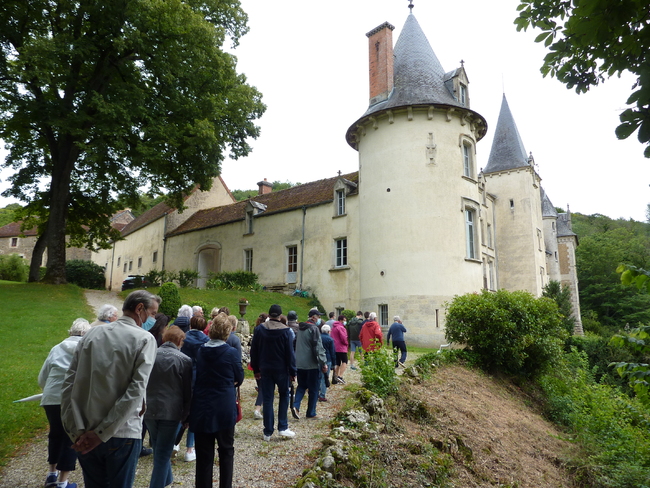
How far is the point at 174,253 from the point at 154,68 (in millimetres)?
16500

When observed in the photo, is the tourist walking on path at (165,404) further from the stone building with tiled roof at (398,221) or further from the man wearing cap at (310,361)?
the stone building with tiled roof at (398,221)

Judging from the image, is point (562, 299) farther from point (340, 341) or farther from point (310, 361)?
point (310, 361)

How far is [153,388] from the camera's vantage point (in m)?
4.38

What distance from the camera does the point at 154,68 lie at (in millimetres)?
17859

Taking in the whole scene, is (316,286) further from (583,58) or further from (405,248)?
(583,58)

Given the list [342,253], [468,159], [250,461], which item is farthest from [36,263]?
[468,159]

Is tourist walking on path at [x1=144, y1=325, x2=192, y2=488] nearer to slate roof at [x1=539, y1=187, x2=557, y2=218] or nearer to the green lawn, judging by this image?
the green lawn

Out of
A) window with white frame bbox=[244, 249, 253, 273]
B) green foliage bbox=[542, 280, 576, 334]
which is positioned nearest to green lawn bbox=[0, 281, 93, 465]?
window with white frame bbox=[244, 249, 253, 273]

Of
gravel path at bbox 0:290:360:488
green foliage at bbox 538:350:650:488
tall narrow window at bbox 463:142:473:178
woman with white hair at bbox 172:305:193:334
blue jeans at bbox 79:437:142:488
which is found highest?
tall narrow window at bbox 463:142:473:178

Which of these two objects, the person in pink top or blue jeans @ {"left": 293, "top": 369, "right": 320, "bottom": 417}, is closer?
blue jeans @ {"left": 293, "top": 369, "right": 320, "bottom": 417}

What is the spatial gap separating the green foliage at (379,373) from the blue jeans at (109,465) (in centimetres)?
539

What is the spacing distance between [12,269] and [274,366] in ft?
109

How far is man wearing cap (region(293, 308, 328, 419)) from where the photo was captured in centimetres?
748

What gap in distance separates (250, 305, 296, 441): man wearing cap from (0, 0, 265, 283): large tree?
1237 centimetres
